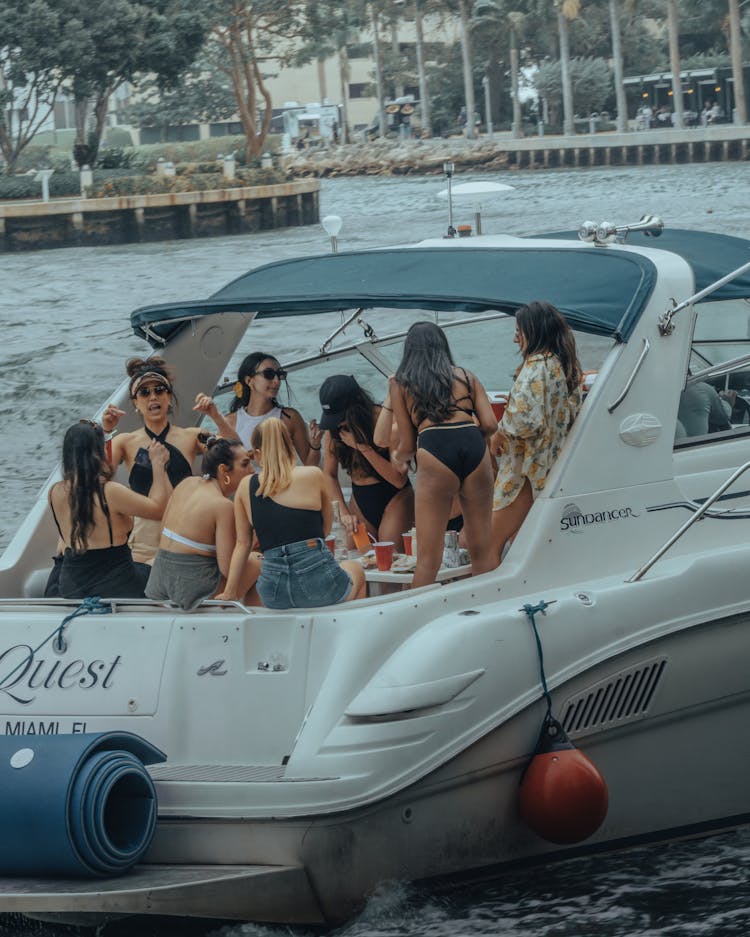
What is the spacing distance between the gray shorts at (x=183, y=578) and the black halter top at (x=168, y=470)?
68cm

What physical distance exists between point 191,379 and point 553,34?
93466 millimetres

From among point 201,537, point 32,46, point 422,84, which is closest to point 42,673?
point 201,537

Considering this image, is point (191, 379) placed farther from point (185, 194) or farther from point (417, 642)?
point (185, 194)

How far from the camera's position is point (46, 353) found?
29938 mm

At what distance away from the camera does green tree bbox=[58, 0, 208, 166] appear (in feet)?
187

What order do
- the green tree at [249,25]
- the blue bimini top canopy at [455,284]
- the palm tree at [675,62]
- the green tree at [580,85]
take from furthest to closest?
the green tree at [580,85], the palm tree at [675,62], the green tree at [249,25], the blue bimini top canopy at [455,284]

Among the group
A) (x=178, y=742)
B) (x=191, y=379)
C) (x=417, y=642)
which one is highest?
(x=191, y=379)

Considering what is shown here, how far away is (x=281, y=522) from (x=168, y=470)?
44.3 inches

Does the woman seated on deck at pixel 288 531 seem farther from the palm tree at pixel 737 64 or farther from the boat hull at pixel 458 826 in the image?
the palm tree at pixel 737 64

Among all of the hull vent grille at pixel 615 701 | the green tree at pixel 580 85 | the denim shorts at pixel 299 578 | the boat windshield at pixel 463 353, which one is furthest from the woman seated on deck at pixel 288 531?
the green tree at pixel 580 85

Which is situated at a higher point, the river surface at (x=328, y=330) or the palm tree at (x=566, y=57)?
the palm tree at (x=566, y=57)

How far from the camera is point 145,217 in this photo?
163ft

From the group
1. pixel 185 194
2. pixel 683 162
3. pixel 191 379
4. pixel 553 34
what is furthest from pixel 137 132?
pixel 191 379

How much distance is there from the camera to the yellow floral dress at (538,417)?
212 inches
